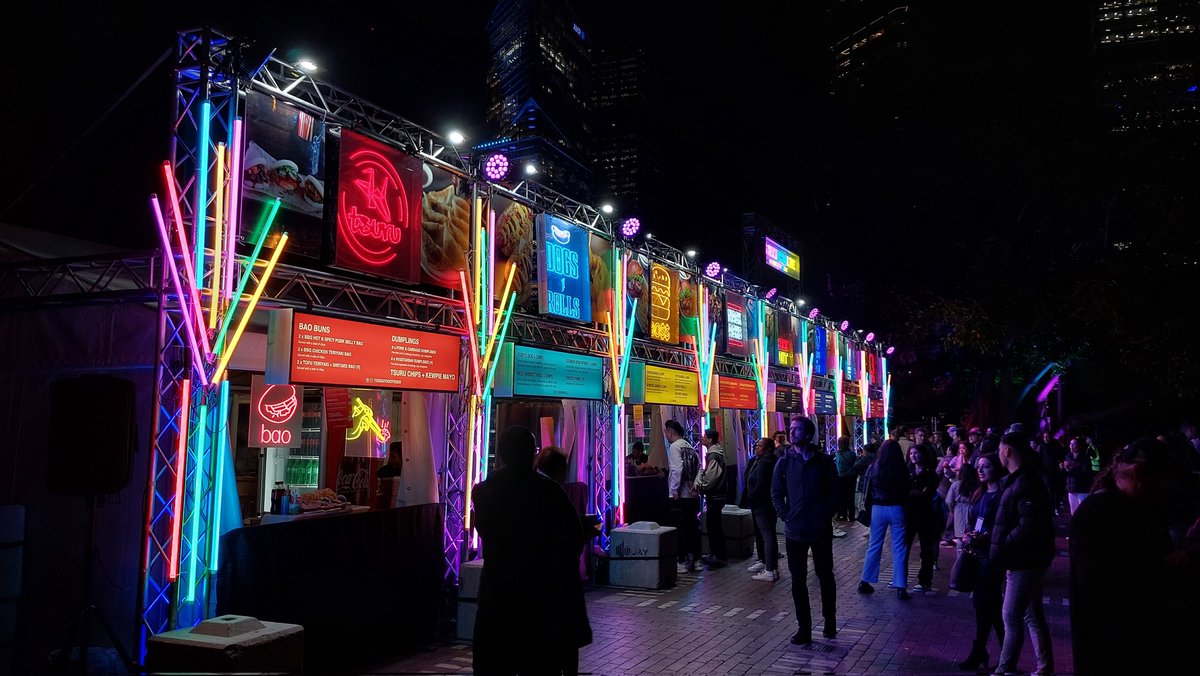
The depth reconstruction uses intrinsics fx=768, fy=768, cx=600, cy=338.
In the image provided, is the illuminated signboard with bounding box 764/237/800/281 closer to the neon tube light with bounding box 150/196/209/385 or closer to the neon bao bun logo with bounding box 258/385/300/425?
the neon bao bun logo with bounding box 258/385/300/425

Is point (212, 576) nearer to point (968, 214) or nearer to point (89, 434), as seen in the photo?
point (89, 434)

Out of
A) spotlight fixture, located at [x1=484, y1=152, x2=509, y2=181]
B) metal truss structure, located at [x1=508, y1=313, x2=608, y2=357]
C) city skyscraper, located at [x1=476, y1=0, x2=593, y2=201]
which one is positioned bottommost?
metal truss structure, located at [x1=508, y1=313, x2=608, y2=357]

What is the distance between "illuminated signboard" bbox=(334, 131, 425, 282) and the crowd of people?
3755 mm

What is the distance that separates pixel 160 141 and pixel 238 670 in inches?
197

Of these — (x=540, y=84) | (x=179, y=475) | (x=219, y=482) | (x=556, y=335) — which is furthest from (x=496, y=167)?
(x=540, y=84)

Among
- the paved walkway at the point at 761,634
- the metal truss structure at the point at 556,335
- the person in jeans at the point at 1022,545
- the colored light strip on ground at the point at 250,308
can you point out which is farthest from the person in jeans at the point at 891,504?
the colored light strip on ground at the point at 250,308

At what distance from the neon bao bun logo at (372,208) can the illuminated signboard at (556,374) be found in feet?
7.70

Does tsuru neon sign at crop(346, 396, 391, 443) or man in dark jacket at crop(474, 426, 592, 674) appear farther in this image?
tsuru neon sign at crop(346, 396, 391, 443)

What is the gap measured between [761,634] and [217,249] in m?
6.19

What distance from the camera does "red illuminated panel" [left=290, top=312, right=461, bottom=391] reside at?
7.09 m

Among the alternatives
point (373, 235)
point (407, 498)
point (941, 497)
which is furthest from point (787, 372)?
point (373, 235)

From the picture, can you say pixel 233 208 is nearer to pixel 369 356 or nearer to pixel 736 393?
pixel 369 356

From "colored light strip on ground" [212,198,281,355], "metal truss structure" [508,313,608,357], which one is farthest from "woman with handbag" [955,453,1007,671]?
"colored light strip on ground" [212,198,281,355]

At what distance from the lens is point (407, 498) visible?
1013 cm
